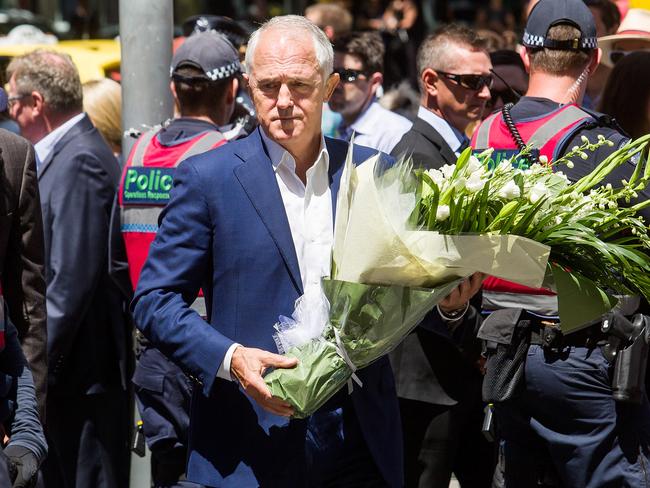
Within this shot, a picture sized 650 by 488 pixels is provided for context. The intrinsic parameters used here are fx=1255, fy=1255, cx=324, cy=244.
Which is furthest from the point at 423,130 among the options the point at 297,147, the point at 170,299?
the point at 170,299

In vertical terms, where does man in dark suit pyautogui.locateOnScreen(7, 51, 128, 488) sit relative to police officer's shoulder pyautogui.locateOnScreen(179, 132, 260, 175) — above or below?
below

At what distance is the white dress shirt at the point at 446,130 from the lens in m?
5.68

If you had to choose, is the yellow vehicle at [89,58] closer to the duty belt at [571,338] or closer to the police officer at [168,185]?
the police officer at [168,185]

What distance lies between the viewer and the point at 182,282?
3.81 m

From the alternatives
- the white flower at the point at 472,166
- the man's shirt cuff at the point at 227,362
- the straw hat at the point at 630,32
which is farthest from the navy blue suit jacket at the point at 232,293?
the straw hat at the point at 630,32

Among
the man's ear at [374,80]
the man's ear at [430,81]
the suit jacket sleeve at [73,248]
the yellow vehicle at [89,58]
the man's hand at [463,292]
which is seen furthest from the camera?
the yellow vehicle at [89,58]

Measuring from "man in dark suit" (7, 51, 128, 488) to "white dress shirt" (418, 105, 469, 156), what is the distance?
155cm

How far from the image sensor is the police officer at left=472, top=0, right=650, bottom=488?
4.57 metres

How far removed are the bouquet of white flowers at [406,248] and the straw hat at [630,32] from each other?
150 inches

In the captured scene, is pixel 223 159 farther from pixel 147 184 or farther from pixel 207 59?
pixel 207 59

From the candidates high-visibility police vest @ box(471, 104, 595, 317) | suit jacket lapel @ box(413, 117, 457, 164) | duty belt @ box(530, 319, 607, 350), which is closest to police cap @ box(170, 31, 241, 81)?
suit jacket lapel @ box(413, 117, 457, 164)

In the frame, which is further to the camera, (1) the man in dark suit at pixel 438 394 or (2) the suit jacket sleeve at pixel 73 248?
(2) the suit jacket sleeve at pixel 73 248

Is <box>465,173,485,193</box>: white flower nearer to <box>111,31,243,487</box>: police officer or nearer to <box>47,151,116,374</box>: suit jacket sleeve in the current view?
<box>111,31,243,487</box>: police officer

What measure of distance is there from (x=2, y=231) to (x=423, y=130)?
1.95m
